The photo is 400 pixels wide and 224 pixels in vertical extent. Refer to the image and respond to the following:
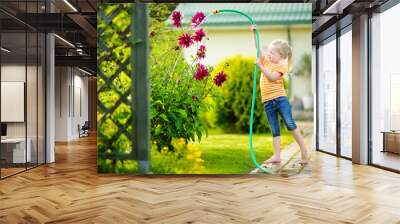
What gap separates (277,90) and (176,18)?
1.57 metres

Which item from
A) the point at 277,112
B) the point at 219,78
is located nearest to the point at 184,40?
the point at 219,78

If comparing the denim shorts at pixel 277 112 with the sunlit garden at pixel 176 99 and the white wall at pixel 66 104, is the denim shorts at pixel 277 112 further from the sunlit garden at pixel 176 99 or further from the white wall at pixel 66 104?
the white wall at pixel 66 104

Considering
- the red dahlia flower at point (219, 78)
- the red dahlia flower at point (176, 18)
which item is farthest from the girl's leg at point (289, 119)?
the red dahlia flower at point (176, 18)

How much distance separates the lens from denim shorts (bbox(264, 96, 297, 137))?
5555mm

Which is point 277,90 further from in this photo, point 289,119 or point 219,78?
point 219,78

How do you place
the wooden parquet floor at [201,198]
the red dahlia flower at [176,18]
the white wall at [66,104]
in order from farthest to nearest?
the white wall at [66,104] → the red dahlia flower at [176,18] → the wooden parquet floor at [201,198]

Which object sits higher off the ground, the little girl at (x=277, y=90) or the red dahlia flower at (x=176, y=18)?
the red dahlia flower at (x=176, y=18)

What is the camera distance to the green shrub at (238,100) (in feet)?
18.4

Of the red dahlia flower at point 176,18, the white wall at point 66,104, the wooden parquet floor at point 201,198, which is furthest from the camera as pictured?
the white wall at point 66,104

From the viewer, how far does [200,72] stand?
555cm

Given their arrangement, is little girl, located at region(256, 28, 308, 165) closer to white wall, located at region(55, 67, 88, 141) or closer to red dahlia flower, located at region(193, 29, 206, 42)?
red dahlia flower, located at region(193, 29, 206, 42)

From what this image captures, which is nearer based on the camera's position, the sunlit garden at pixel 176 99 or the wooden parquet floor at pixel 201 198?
the wooden parquet floor at pixel 201 198

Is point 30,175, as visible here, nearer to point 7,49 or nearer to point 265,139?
point 7,49

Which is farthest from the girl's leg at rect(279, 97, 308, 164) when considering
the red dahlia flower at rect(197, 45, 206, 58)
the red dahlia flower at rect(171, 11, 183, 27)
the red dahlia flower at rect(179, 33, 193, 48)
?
the red dahlia flower at rect(171, 11, 183, 27)
